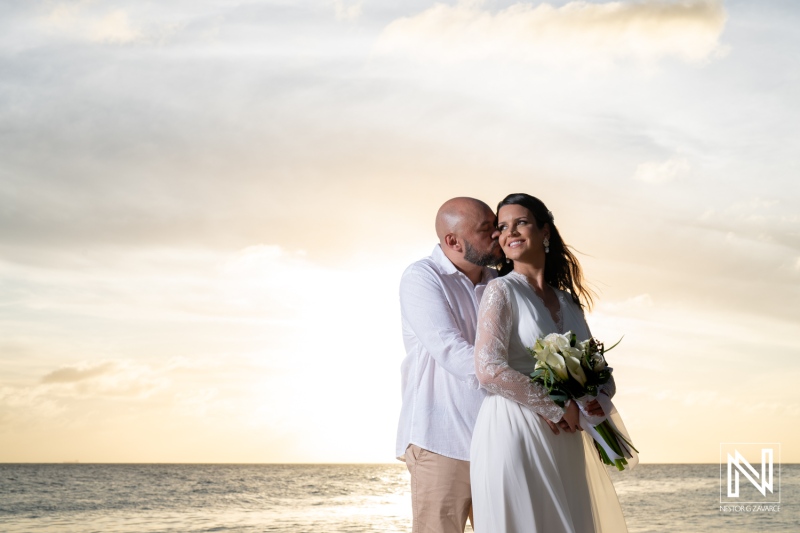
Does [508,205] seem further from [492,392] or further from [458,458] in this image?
[458,458]

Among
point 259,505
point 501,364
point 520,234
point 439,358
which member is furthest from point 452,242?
point 259,505

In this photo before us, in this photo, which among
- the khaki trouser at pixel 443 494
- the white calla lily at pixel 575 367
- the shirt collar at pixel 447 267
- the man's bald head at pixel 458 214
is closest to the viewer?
the white calla lily at pixel 575 367

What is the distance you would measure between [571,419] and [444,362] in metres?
0.58

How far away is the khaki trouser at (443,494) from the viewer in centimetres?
366

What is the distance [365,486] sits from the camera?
38062 millimetres

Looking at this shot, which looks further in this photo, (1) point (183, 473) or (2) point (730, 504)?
(1) point (183, 473)

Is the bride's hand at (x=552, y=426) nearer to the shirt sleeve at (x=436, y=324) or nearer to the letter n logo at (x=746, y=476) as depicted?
the shirt sleeve at (x=436, y=324)

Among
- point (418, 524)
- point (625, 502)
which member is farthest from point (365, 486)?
point (418, 524)

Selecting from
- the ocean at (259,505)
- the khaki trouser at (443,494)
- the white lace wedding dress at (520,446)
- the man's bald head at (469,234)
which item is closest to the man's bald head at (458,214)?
the man's bald head at (469,234)

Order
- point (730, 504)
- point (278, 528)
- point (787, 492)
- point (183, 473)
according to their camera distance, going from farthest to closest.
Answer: point (183, 473)
point (787, 492)
point (730, 504)
point (278, 528)

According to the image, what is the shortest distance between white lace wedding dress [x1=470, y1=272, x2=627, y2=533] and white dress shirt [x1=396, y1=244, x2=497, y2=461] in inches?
7.2

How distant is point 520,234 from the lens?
11.9 ft

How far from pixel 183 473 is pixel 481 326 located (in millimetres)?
47401

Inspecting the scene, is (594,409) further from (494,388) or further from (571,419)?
(494,388)
